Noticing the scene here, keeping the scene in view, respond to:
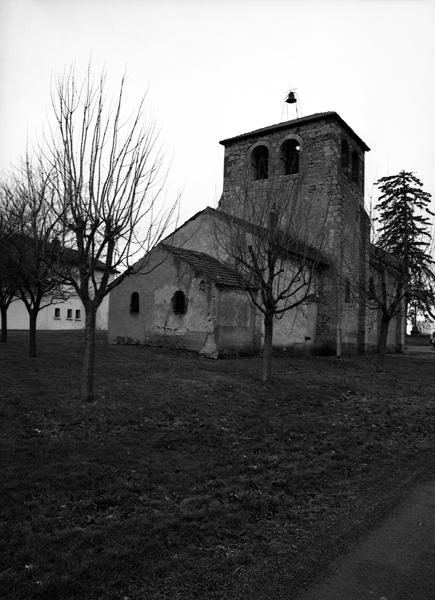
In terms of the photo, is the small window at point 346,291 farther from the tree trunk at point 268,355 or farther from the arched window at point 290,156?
the tree trunk at point 268,355

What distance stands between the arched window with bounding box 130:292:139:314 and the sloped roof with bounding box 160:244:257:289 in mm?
2484

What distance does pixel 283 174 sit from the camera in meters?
23.4

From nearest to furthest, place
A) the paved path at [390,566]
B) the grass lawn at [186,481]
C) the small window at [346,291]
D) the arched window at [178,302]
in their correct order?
the paved path at [390,566] → the grass lawn at [186,481] → the arched window at [178,302] → the small window at [346,291]

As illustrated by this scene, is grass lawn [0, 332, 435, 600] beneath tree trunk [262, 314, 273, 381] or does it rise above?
beneath

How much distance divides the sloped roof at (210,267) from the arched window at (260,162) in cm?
818

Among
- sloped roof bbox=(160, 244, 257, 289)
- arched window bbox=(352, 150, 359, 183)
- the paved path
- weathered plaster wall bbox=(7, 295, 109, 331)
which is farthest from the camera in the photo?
weathered plaster wall bbox=(7, 295, 109, 331)

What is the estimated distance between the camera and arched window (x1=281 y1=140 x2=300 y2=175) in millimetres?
23942

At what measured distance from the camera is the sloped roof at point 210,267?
16688 millimetres

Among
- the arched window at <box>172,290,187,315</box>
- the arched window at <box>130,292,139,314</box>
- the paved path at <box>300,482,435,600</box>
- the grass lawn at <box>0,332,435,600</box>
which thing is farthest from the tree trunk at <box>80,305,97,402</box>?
the arched window at <box>130,292,139,314</box>

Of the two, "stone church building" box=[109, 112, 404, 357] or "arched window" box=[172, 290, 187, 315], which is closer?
"stone church building" box=[109, 112, 404, 357]

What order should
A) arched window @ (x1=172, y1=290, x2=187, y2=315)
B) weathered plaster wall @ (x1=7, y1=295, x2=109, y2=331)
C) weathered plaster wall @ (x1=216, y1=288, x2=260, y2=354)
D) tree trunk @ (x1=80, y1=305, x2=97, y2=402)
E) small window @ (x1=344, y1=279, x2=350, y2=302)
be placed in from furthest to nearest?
weathered plaster wall @ (x1=7, y1=295, x2=109, y2=331)
small window @ (x1=344, y1=279, x2=350, y2=302)
arched window @ (x1=172, y1=290, x2=187, y2=315)
weathered plaster wall @ (x1=216, y1=288, x2=260, y2=354)
tree trunk @ (x1=80, y1=305, x2=97, y2=402)

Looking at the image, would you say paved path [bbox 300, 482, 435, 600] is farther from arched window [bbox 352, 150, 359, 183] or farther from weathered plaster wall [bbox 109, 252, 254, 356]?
arched window [bbox 352, 150, 359, 183]

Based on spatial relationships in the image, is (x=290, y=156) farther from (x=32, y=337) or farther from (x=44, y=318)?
(x=44, y=318)

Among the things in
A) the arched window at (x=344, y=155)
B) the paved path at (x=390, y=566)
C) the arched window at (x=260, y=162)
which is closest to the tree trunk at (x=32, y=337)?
the paved path at (x=390, y=566)
